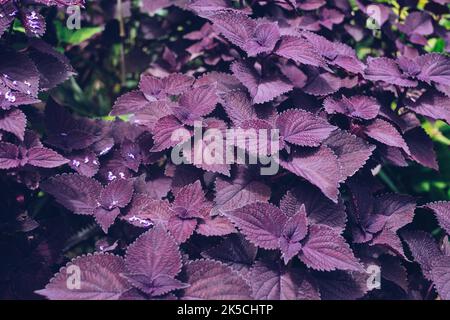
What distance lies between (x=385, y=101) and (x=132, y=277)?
1022 millimetres

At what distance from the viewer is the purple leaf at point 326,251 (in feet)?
4.08

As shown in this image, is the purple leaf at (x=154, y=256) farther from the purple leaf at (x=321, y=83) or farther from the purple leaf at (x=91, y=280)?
the purple leaf at (x=321, y=83)

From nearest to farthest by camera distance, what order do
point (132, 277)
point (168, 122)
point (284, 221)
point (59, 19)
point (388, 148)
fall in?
1. point (132, 277)
2. point (284, 221)
3. point (168, 122)
4. point (388, 148)
5. point (59, 19)

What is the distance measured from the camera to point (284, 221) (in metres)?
1.33

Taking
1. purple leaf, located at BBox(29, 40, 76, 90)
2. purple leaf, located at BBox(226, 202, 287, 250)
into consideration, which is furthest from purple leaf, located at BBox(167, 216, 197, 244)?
purple leaf, located at BBox(29, 40, 76, 90)

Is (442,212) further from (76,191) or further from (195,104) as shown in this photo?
(76,191)

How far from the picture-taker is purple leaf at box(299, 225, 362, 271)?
1.24 metres

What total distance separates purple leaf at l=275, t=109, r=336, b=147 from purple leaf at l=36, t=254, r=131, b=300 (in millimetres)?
551

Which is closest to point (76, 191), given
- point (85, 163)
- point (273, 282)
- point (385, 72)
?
point (85, 163)

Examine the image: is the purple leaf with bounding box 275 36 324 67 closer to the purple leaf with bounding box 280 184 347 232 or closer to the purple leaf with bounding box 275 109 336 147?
the purple leaf with bounding box 275 109 336 147
